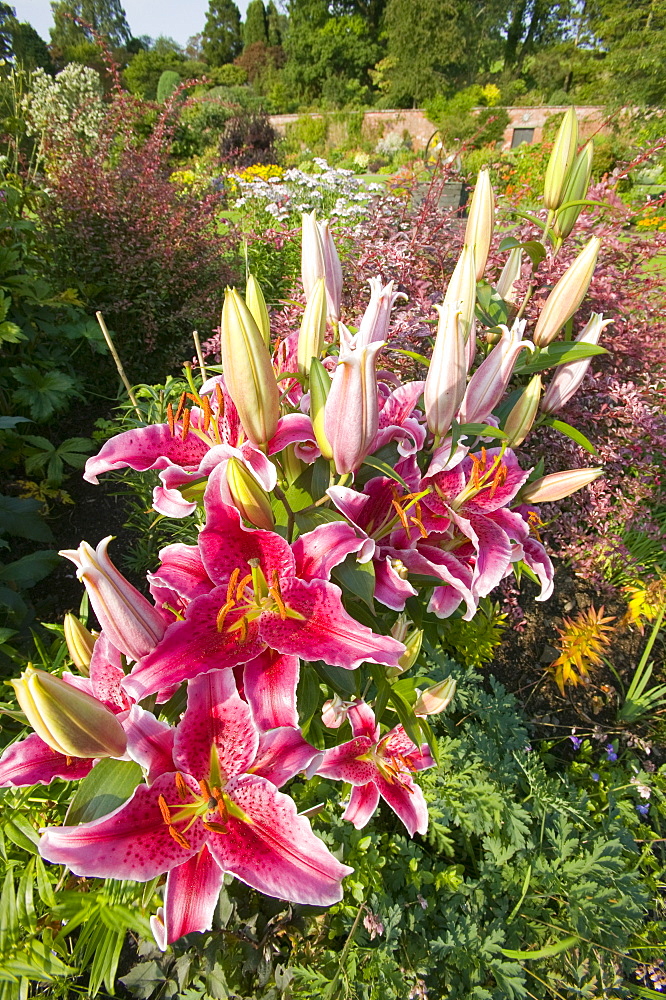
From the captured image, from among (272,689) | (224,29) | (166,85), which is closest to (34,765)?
(272,689)

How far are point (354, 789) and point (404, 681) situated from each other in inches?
10.6

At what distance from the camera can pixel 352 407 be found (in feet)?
1.77

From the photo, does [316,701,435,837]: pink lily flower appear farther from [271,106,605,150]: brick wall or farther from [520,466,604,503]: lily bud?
[271,106,605,150]: brick wall

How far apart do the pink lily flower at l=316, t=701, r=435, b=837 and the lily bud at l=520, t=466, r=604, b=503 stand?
15.9 inches

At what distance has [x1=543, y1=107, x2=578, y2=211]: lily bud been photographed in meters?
0.83

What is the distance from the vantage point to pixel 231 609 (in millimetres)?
546

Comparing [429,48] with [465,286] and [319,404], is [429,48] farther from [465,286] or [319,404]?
[319,404]

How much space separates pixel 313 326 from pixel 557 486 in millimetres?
414

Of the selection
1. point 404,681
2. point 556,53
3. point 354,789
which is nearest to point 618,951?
point 354,789

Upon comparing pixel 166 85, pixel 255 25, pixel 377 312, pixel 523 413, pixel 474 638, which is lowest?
pixel 474 638

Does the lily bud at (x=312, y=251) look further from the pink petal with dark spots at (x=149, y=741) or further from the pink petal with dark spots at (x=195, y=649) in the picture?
the pink petal with dark spots at (x=149, y=741)

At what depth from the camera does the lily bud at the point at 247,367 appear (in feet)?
1.71

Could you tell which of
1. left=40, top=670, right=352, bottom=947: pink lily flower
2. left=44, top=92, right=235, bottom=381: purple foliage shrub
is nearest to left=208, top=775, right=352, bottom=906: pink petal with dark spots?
left=40, top=670, right=352, bottom=947: pink lily flower

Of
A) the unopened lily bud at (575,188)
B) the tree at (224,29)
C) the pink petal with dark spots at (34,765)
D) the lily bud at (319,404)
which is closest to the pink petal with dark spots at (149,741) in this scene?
the pink petal with dark spots at (34,765)
